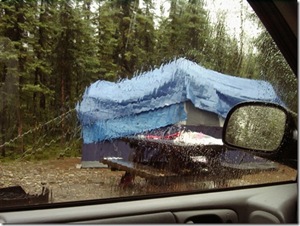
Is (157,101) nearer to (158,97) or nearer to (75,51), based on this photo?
(158,97)

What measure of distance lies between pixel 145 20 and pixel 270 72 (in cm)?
65

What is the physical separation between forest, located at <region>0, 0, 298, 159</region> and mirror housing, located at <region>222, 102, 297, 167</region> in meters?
0.09

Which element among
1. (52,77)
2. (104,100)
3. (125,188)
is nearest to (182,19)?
(104,100)

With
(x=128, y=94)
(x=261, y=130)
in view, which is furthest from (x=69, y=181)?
(x=261, y=130)

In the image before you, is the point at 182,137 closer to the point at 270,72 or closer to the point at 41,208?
the point at 270,72

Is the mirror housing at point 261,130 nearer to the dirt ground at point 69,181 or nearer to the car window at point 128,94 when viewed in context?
the car window at point 128,94

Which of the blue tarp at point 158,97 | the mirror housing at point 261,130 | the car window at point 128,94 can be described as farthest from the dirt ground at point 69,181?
the mirror housing at point 261,130

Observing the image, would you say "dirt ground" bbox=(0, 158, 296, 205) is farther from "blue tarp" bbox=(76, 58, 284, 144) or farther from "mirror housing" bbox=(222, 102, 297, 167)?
"mirror housing" bbox=(222, 102, 297, 167)

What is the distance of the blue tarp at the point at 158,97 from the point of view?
1.67m

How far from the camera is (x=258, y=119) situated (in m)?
1.99

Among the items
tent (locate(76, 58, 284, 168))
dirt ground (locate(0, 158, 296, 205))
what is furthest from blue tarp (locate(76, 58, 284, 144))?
dirt ground (locate(0, 158, 296, 205))

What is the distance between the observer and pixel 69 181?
1605 millimetres

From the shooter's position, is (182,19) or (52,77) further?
(182,19)

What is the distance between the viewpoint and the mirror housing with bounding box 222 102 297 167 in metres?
1.91
